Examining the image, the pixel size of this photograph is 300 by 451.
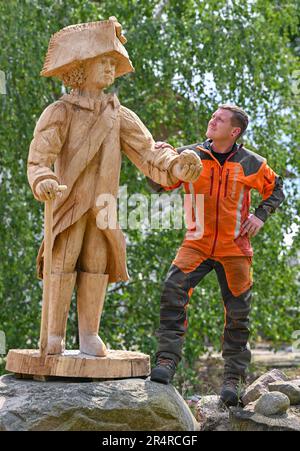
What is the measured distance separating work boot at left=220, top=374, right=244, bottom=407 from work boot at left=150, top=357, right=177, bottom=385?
17.9 inches

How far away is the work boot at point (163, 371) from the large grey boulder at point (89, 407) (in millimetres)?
104

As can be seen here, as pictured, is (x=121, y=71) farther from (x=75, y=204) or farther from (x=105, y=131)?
(x=75, y=204)

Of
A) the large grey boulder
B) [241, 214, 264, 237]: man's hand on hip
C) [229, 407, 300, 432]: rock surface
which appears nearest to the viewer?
the large grey boulder

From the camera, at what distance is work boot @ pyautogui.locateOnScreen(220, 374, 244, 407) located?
4508 millimetres

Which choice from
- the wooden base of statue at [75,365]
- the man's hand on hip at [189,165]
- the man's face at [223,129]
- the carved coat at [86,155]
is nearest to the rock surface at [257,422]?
the wooden base of statue at [75,365]

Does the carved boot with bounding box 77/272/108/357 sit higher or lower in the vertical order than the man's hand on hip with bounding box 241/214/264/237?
lower

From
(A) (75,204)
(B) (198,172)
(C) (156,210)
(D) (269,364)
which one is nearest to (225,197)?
(B) (198,172)

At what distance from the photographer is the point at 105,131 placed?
4.08 meters

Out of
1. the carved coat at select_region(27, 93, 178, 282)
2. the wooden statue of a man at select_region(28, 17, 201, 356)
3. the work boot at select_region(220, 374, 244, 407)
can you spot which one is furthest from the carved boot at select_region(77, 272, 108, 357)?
the work boot at select_region(220, 374, 244, 407)

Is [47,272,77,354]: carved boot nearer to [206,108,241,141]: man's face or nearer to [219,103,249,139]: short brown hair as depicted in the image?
[206,108,241,141]: man's face

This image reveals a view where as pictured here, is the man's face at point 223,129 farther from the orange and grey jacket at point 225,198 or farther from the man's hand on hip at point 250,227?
the man's hand on hip at point 250,227

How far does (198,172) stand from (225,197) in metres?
0.55

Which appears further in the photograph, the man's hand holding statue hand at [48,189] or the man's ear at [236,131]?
the man's ear at [236,131]

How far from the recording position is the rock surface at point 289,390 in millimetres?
4758
